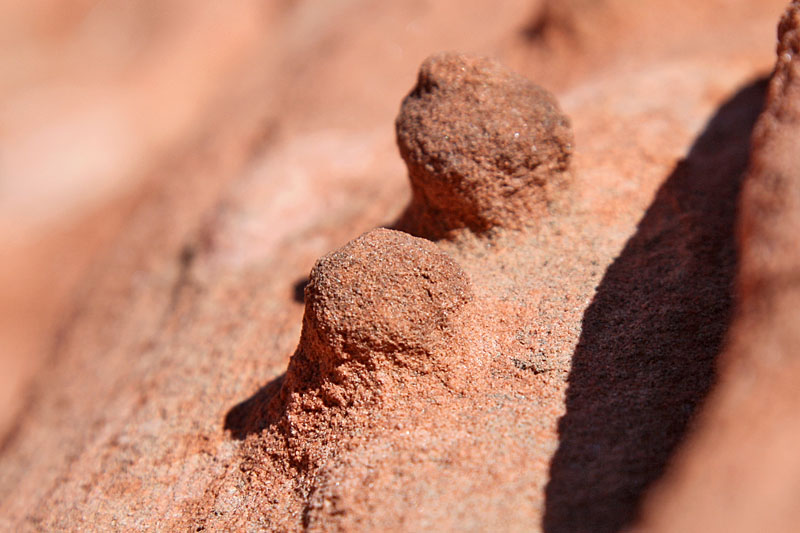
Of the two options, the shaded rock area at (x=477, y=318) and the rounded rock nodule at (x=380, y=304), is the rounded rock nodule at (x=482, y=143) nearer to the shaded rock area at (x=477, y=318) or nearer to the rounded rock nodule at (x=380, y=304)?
the shaded rock area at (x=477, y=318)

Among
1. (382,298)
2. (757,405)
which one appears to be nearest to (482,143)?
(382,298)

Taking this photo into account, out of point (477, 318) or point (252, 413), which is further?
point (252, 413)

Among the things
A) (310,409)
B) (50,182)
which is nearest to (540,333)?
(310,409)

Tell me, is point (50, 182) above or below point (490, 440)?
above

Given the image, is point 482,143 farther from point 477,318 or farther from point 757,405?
point 757,405

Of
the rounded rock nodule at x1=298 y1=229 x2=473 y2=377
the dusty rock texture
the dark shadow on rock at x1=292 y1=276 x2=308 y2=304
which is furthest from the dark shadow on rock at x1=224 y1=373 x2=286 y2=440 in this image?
the dusty rock texture

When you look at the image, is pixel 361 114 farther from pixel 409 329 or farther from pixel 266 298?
pixel 409 329

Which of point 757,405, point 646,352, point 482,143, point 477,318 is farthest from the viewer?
point 482,143
